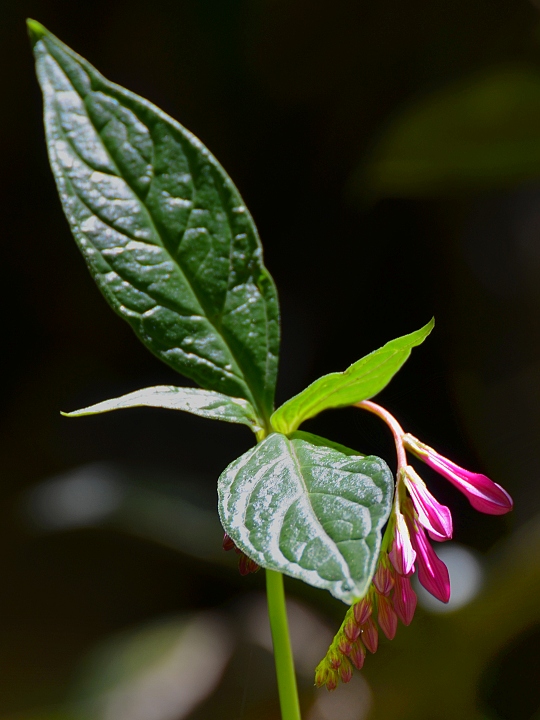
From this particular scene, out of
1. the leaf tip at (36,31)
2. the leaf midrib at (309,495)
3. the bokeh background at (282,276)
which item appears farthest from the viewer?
the bokeh background at (282,276)

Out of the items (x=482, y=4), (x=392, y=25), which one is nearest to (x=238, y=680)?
(x=392, y=25)

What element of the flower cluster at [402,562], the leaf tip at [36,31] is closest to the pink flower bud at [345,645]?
the flower cluster at [402,562]

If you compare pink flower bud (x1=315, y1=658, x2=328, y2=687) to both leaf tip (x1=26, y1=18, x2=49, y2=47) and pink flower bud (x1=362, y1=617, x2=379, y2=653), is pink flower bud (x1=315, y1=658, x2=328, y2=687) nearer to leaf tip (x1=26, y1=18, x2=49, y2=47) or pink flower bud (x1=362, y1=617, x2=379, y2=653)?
pink flower bud (x1=362, y1=617, x2=379, y2=653)

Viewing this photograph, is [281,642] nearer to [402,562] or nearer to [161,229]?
[402,562]

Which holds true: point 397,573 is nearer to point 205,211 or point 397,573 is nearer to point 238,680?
point 205,211

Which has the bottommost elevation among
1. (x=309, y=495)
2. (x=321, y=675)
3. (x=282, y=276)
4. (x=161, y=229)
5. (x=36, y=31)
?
(x=282, y=276)

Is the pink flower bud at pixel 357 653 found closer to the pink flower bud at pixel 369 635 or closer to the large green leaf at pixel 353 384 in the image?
the pink flower bud at pixel 369 635

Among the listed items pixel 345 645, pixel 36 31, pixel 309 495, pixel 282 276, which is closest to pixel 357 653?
pixel 345 645
